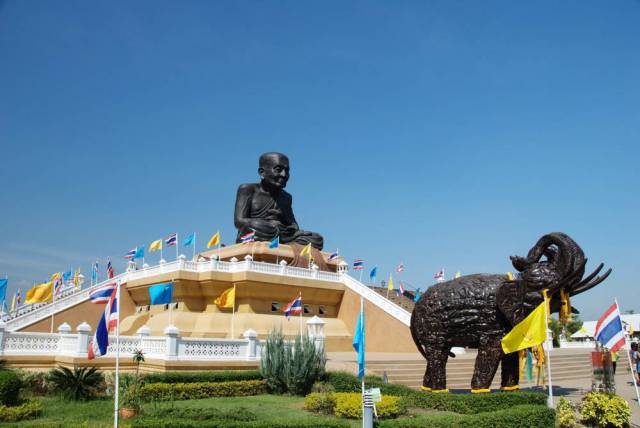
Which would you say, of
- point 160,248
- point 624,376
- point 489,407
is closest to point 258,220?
point 160,248

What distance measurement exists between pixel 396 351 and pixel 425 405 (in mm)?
14500

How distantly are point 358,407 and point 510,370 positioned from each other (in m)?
4.37

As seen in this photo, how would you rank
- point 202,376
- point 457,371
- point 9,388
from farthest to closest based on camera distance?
point 457,371 → point 202,376 → point 9,388

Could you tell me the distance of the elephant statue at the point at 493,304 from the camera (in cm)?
1352

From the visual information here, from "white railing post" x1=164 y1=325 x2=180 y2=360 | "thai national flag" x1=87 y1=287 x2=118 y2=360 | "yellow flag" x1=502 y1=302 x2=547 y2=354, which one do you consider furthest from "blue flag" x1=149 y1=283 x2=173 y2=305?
"yellow flag" x1=502 y1=302 x2=547 y2=354

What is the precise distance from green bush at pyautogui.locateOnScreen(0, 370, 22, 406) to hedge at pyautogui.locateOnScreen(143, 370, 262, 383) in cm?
317

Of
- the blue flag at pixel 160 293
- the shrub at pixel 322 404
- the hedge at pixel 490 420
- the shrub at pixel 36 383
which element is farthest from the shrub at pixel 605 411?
the shrub at pixel 36 383

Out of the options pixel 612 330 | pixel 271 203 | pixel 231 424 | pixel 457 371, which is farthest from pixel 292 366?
pixel 271 203

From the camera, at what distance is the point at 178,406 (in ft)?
43.8

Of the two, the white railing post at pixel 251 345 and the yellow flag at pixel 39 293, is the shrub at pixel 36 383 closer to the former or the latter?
the white railing post at pixel 251 345

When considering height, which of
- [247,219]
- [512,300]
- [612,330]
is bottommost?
[612,330]

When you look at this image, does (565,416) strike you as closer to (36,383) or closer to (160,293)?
(160,293)

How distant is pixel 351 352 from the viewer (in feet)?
94.0

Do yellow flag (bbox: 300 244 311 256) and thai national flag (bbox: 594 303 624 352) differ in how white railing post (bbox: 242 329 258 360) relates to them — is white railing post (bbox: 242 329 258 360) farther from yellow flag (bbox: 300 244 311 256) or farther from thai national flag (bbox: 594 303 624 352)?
yellow flag (bbox: 300 244 311 256)
